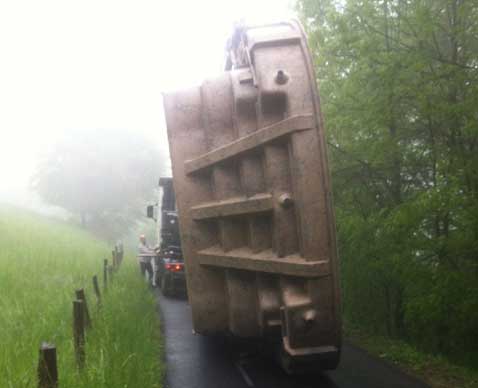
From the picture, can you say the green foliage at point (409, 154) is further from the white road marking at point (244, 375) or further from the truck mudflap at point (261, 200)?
the truck mudflap at point (261, 200)

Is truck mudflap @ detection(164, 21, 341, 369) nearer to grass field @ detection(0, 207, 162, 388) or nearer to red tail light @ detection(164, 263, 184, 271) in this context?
grass field @ detection(0, 207, 162, 388)

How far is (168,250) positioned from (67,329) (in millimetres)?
5802

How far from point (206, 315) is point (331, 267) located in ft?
4.42

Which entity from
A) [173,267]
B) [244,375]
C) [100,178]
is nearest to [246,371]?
[244,375]

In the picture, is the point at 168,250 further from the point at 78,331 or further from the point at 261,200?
the point at 261,200

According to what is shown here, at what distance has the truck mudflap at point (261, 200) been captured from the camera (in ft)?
12.6

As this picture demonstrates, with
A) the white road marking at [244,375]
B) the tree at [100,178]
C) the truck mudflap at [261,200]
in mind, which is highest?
the tree at [100,178]

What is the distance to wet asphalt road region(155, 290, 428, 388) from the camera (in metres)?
5.47

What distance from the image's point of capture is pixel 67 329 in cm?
619

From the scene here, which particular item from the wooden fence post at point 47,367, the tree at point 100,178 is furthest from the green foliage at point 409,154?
the tree at point 100,178

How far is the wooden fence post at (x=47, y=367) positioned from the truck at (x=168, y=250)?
26.2 feet

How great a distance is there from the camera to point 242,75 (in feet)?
14.4

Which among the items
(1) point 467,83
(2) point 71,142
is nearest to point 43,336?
(1) point 467,83

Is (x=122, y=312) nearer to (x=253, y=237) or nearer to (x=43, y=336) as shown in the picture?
(x=43, y=336)
